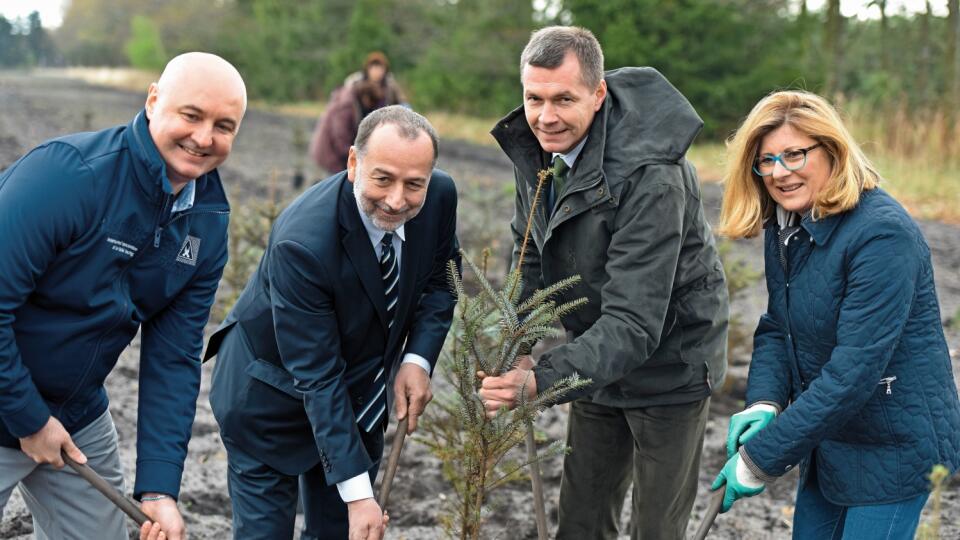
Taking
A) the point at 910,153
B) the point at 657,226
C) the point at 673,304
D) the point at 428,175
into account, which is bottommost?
the point at 910,153

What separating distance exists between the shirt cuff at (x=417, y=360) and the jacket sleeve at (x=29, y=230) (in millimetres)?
1123

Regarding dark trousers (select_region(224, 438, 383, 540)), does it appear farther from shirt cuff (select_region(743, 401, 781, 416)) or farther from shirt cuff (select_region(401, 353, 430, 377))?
shirt cuff (select_region(743, 401, 781, 416))

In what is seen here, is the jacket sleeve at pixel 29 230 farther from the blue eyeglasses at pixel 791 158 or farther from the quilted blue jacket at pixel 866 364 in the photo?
the quilted blue jacket at pixel 866 364

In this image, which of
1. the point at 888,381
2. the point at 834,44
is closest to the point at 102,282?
the point at 888,381

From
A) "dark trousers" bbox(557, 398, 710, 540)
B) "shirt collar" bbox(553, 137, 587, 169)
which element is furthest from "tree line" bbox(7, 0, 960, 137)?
"shirt collar" bbox(553, 137, 587, 169)

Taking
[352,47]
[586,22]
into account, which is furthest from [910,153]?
[352,47]

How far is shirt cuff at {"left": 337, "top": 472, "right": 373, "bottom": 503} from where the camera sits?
299 centimetres

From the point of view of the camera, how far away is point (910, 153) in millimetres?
14672

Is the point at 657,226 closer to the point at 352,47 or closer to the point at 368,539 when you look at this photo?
the point at 368,539

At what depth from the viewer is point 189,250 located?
298 centimetres

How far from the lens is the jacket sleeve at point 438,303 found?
129 inches

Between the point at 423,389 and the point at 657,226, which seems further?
the point at 423,389

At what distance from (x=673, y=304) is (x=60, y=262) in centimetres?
189

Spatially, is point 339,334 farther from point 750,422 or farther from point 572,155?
point 750,422
